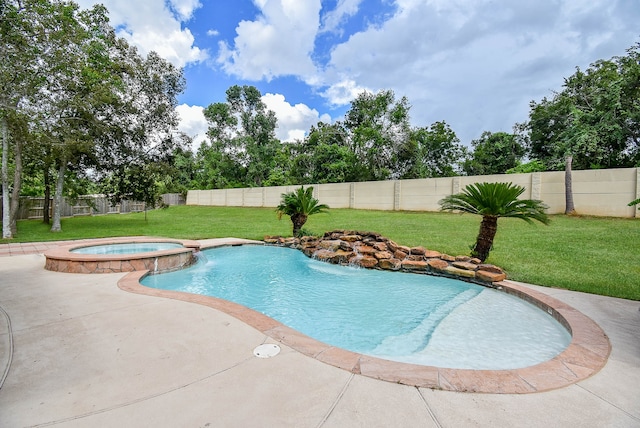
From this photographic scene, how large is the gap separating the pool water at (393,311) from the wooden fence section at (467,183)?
11382 mm

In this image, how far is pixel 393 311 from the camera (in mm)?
4707

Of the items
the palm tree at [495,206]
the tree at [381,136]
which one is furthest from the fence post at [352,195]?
the palm tree at [495,206]

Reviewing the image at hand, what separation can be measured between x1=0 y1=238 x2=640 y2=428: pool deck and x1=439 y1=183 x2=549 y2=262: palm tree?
3.31m

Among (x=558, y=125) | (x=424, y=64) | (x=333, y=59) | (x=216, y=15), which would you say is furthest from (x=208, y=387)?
(x=558, y=125)

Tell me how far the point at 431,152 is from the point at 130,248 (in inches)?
924

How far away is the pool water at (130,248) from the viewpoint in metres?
8.23

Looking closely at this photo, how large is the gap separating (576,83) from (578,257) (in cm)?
1841

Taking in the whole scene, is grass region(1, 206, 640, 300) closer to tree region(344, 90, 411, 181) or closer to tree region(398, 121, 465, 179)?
tree region(344, 90, 411, 181)

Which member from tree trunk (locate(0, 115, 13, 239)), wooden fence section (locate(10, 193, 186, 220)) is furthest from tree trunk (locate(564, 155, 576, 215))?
wooden fence section (locate(10, 193, 186, 220))

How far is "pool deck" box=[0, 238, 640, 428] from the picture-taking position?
1.86 meters

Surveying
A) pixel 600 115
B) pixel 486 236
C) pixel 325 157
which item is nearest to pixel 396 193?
pixel 325 157

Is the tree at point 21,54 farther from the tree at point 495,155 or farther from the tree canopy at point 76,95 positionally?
the tree at point 495,155

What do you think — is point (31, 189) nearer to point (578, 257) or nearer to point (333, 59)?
point (333, 59)

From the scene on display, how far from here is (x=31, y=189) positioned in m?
21.5
